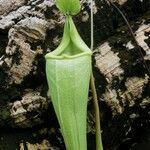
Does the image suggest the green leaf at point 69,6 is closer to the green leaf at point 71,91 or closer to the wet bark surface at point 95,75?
the green leaf at point 71,91

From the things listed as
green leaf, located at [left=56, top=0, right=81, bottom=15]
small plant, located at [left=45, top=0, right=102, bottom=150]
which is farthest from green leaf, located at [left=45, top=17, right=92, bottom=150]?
green leaf, located at [left=56, top=0, right=81, bottom=15]

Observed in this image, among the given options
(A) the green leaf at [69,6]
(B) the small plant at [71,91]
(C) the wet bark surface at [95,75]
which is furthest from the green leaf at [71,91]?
(C) the wet bark surface at [95,75]

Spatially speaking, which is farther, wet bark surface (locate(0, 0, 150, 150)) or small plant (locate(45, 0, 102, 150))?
→ wet bark surface (locate(0, 0, 150, 150))

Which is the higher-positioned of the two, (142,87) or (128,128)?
(142,87)

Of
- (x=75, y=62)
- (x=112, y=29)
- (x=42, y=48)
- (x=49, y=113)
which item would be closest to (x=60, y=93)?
(x=75, y=62)

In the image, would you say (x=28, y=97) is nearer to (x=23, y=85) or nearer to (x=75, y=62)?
(x=23, y=85)

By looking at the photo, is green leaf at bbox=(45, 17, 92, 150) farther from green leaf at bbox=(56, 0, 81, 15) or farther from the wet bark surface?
the wet bark surface

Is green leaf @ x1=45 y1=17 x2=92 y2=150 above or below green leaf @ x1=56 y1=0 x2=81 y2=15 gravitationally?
below
